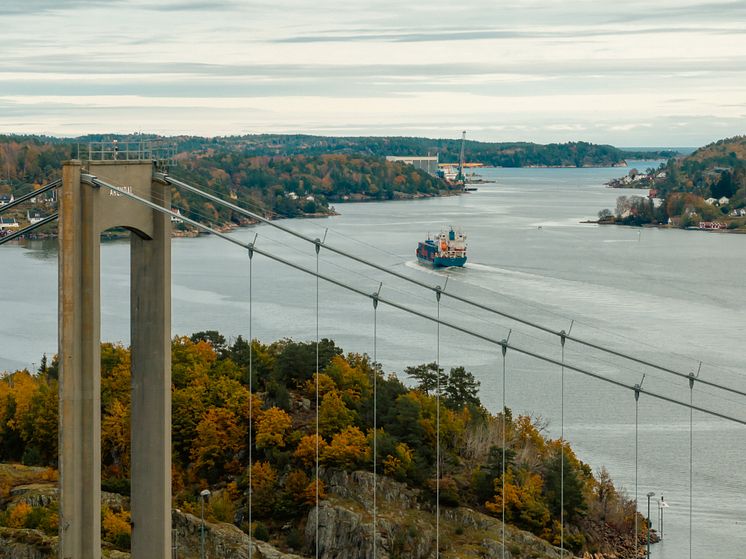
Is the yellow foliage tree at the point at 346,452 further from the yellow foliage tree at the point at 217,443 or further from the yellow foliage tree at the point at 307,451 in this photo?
the yellow foliage tree at the point at 217,443

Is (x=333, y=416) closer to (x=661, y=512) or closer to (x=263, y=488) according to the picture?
(x=263, y=488)

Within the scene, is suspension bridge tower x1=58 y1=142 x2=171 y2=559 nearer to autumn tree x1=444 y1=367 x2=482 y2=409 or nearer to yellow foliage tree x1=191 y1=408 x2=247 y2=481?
yellow foliage tree x1=191 y1=408 x2=247 y2=481

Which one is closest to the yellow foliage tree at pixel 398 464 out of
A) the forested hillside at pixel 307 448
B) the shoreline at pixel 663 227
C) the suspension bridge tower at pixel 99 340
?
the forested hillside at pixel 307 448

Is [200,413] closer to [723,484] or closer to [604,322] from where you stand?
[723,484]

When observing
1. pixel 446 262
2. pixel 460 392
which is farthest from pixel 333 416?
pixel 446 262

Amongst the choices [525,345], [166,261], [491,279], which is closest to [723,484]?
[525,345]

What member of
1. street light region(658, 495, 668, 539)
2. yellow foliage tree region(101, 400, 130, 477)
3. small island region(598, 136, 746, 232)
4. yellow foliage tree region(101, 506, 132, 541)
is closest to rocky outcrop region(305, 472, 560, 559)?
street light region(658, 495, 668, 539)
